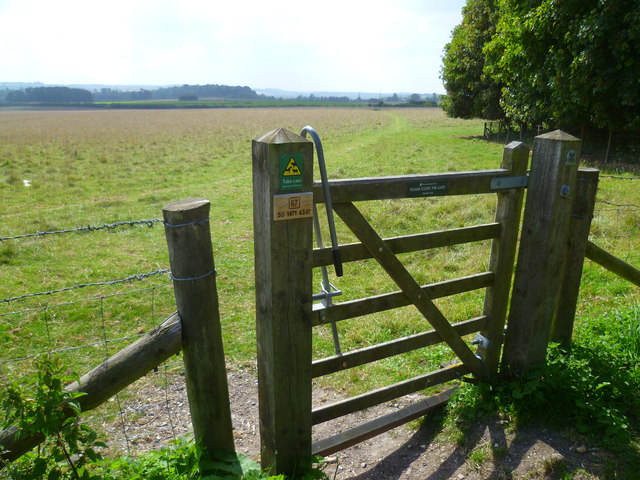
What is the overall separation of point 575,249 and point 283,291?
2.70m

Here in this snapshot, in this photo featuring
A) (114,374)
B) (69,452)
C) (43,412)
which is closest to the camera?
(43,412)

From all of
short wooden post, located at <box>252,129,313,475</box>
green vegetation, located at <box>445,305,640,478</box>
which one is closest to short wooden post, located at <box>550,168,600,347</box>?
green vegetation, located at <box>445,305,640,478</box>

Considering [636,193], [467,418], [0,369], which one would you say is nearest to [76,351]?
[0,369]

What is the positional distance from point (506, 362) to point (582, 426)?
772mm

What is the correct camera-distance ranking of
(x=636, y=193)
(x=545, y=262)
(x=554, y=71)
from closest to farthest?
(x=545, y=262)
(x=636, y=193)
(x=554, y=71)

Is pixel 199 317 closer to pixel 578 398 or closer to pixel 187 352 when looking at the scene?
pixel 187 352

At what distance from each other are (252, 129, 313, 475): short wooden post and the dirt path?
1.59 ft

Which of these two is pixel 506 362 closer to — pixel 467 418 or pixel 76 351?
pixel 467 418

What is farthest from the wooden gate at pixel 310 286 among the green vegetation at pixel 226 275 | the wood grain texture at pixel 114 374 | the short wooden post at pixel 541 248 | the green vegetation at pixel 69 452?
the green vegetation at pixel 226 275

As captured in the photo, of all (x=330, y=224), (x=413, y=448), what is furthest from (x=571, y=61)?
(x=330, y=224)

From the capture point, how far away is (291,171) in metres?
2.51

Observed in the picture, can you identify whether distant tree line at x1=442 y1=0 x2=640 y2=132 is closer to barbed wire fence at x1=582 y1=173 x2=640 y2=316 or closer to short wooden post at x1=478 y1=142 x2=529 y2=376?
barbed wire fence at x1=582 y1=173 x2=640 y2=316

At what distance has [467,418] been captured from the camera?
384 centimetres

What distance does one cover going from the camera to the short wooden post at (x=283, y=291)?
2514 millimetres
